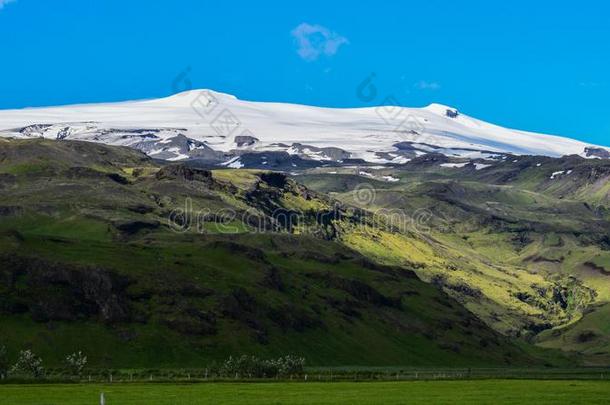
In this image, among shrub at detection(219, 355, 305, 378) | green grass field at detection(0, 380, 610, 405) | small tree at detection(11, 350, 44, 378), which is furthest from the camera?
shrub at detection(219, 355, 305, 378)

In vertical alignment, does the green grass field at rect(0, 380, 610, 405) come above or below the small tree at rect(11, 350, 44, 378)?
above

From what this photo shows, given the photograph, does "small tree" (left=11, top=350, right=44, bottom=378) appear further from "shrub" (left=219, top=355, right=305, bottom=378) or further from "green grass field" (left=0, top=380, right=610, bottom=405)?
"green grass field" (left=0, top=380, right=610, bottom=405)

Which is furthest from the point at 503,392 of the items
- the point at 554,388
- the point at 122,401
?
the point at 122,401

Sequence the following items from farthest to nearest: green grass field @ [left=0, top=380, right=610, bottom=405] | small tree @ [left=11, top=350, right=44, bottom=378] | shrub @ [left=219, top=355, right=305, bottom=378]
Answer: shrub @ [left=219, top=355, right=305, bottom=378] → small tree @ [left=11, top=350, right=44, bottom=378] → green grass field @ [left=0, top=380, right=610, bottom=405]

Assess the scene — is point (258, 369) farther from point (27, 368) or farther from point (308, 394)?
point (308, 394)

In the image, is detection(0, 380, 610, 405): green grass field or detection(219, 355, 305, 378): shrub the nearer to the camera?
detection(0, 380, 610, 405): green grass field

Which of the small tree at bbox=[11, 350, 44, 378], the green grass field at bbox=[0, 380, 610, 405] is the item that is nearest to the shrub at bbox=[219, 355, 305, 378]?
the small tree at bbox=[11, 350, 44, 378]

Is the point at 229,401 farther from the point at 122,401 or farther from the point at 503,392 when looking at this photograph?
the point at 503,392

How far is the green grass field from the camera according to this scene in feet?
328

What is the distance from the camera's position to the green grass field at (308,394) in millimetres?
100125

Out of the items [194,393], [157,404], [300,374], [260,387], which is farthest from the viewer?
[300,374]

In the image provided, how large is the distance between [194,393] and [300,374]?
65593 millimetres

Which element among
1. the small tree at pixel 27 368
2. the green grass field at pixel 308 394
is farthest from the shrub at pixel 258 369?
the green grass field at pixel 308 394

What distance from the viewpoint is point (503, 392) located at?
11438 centimetres
